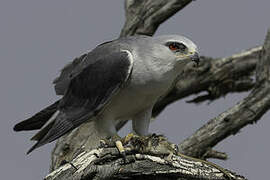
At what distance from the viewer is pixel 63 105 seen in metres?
7.96

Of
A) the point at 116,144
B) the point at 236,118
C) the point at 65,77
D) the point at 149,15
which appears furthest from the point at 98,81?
the point at 236,118

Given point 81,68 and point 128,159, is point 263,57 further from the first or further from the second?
point 128,159

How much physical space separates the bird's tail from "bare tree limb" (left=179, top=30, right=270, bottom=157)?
7.62 ft

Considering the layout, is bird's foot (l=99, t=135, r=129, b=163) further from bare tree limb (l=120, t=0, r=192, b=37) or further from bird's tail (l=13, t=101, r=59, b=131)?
bare tree limb (l=120, t=0, r=192, b=37)

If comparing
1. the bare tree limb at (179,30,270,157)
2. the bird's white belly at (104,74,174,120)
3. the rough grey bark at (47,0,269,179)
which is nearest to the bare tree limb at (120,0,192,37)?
the rough grey bark at (47,0,269,179)

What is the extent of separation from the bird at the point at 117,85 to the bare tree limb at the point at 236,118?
1.88 metres

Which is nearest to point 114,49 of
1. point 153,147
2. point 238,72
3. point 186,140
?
point 153,147

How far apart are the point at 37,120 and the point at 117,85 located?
1592 millimetres

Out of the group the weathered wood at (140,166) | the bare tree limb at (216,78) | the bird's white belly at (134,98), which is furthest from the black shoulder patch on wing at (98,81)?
the bare tree limb at (216,78)

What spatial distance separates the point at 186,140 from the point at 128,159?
11.0 feet

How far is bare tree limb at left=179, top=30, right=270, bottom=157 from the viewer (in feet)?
31.0

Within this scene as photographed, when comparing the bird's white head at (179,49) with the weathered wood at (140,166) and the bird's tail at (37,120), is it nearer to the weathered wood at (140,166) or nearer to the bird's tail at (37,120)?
the weathered wood at (140,166)

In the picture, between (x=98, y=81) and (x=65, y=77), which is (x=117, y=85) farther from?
(x=65, y=77)

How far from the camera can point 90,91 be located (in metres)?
7.72
